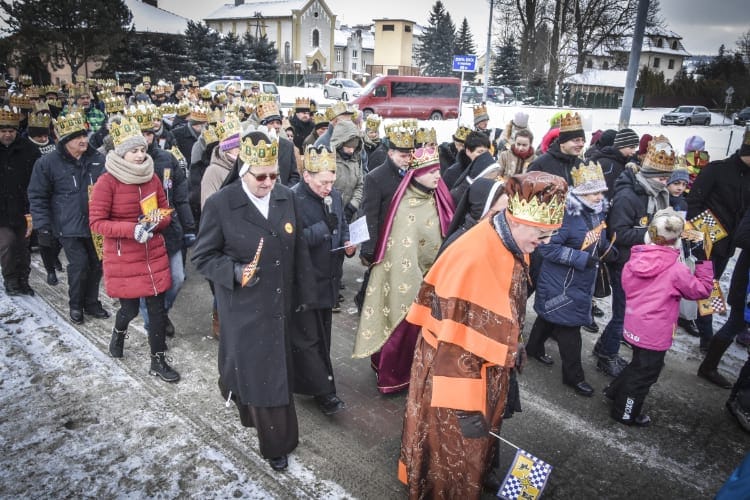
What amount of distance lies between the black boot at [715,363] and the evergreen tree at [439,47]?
63244 millimetres

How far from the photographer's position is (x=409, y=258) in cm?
430

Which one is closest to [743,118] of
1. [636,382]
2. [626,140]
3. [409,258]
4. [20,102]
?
[626,140]

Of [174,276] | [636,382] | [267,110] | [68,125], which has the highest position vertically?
[267,110]

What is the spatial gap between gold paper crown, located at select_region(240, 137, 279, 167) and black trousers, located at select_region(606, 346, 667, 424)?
3167 mm

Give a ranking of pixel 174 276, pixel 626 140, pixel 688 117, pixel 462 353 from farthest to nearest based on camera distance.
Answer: pixel 688 117
pixel 626 140
pixel 174 276
pixel 462 353

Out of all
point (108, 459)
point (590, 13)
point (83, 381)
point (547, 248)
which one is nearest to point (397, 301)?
point (547, 248)

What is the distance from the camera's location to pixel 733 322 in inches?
185

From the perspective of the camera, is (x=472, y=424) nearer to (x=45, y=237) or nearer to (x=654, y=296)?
(x=654, y=296)

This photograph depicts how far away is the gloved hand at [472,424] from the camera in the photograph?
2.45 meters

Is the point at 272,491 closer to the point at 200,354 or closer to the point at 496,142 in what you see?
the point at 200,354

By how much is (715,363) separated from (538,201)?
12.4ft

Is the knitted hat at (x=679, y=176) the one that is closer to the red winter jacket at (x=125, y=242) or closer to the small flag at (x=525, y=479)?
the small flag at (x=525, y=479)

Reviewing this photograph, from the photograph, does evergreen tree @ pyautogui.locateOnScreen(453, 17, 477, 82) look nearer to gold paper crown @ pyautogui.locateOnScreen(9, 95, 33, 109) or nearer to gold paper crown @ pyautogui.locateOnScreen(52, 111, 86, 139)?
gold paper crown @ pyautogui.locateOnScreen(9, 95, 33, 109)

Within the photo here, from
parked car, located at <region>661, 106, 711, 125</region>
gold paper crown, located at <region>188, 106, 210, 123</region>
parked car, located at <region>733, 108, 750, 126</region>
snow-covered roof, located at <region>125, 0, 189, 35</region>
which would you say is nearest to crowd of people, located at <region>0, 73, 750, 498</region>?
gold paper crown, located at <region>188, 106, 210, 123</region>
